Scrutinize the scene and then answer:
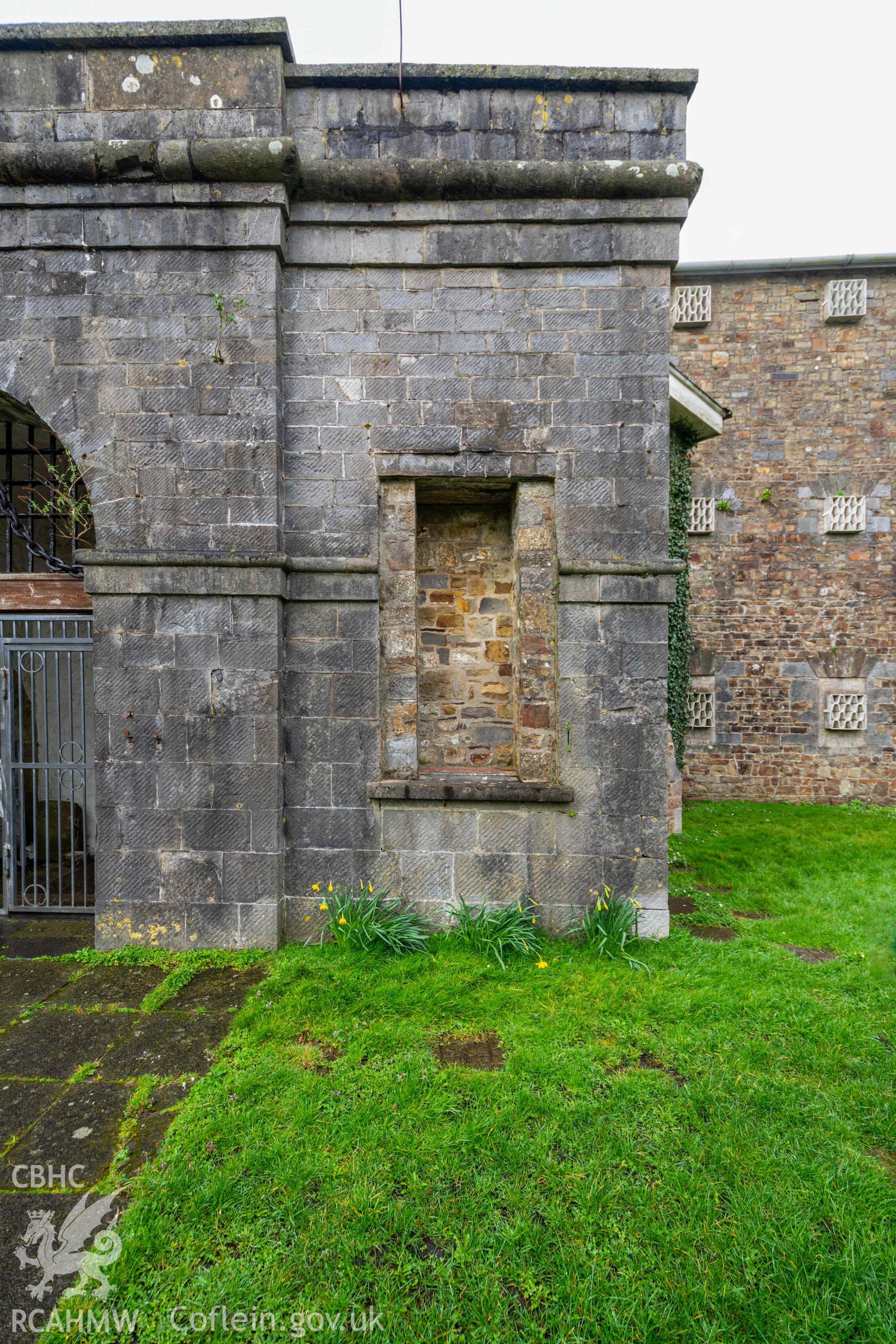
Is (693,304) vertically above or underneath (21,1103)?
above

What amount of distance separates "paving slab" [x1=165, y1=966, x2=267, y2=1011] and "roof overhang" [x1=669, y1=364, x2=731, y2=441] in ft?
21.6

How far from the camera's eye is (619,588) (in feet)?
13.7

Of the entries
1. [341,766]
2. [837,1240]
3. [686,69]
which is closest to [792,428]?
[686,69]

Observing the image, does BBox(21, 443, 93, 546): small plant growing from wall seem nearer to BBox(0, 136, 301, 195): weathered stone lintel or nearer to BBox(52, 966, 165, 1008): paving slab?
BBox(0, 136, 301, 195): weathered stone lintel

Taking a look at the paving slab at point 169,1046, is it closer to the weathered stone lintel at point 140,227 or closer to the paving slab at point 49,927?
the paving slab at point 49,927

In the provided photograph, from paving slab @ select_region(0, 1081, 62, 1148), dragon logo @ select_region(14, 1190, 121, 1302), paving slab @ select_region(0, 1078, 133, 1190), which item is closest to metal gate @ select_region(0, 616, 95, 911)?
paving slab @ select_region(0, 1081, 62, 1148)

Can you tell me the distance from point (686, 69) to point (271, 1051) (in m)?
6.50

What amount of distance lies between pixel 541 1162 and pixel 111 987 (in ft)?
8.86

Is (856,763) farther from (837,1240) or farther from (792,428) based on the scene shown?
(837,1240)

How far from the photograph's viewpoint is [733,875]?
19.0ft

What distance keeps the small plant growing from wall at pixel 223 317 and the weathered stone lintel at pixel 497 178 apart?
3.02 ft

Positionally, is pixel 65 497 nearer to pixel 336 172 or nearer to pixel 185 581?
pixel 185 581

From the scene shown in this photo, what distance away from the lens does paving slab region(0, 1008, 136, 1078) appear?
2.86 metres

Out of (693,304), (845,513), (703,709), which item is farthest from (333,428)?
(845,513)
